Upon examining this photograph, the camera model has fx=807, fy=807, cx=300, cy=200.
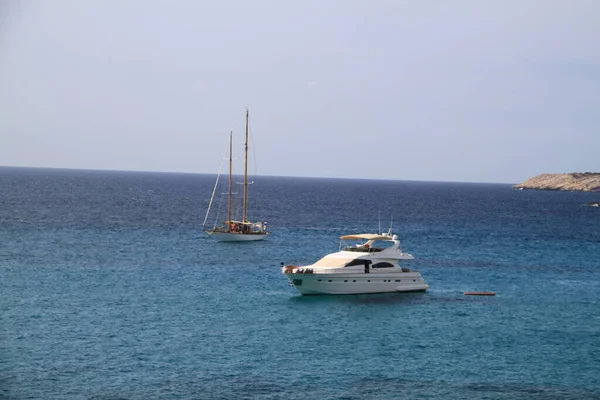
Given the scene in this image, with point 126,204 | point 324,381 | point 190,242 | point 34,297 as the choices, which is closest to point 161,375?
point 324,381

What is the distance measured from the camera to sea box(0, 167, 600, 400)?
141 feet

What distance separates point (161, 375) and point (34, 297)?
23611mm

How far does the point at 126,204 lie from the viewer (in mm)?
186875

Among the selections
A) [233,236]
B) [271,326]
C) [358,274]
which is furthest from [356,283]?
[233,236]

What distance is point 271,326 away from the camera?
56.3 metres

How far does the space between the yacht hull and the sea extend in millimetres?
778

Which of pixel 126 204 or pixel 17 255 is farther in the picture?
pixel 126 204

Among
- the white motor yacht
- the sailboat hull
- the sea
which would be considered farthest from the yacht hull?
the sailboat hull

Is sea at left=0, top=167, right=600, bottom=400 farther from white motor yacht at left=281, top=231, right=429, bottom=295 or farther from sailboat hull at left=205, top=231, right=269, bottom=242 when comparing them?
sailboat hull at left=205, top=231, right=269, bottom=242

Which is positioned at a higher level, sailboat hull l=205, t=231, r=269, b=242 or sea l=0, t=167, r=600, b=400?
Result: sailboat hull l=205, t=231, r=269, b=242

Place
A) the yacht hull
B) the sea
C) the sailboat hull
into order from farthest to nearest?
the sailboat hull, the yacht hull, the sea

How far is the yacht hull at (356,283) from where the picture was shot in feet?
223

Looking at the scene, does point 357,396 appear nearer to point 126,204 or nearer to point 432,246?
point 432,246

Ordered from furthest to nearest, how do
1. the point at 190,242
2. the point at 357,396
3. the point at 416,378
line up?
the point at 190,242
the point at 416,378
the point at 357,396
